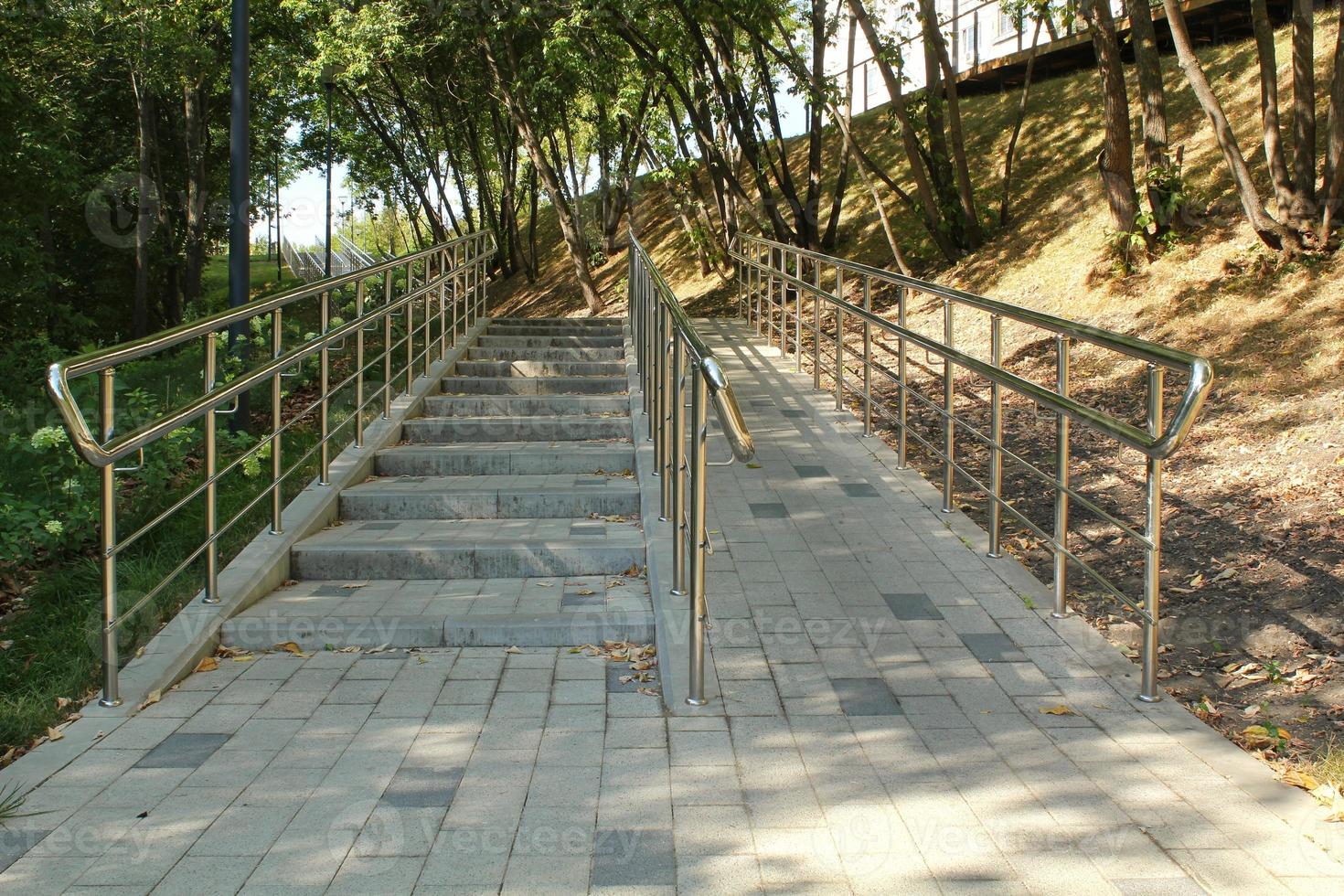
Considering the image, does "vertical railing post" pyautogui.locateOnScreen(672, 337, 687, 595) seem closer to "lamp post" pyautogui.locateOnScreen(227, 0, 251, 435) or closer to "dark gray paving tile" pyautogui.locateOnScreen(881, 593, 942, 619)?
"dark gray paving tile" pyautogui.locateOnScreen(881, 593, 942, 619)

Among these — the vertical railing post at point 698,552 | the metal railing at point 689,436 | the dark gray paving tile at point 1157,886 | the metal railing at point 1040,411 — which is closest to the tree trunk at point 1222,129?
the metal railing at point 1040,411

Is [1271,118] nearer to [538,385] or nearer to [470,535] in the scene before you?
[538,385]

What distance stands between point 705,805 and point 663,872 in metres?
0.36

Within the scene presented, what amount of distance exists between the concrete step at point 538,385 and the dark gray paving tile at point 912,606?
4383mm

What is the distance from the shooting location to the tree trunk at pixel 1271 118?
27.3ft

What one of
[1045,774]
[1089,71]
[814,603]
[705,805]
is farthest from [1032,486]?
[1089,71]

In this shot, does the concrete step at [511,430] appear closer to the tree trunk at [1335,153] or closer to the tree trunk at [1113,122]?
the tree trunk at [1113,122]

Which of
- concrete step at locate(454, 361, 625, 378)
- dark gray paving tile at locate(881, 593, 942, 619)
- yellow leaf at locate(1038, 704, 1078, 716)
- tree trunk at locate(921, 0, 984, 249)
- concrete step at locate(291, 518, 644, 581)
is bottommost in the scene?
yellow leaf at locate(1038, 704, 1078, 716)

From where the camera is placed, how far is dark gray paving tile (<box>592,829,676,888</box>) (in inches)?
102

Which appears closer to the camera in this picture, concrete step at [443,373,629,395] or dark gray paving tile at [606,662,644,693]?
dark gray paving tile at [606,662,644,693]

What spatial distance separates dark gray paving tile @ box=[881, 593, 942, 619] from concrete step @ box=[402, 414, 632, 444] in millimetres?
3185

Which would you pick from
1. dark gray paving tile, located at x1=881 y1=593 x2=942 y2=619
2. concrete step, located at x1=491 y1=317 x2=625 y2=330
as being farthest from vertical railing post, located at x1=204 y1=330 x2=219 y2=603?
concrete step, located at x1=491 y1=317 x2=625 y2=330

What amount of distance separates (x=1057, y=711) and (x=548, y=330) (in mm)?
8573

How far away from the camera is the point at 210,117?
24.2 metres
